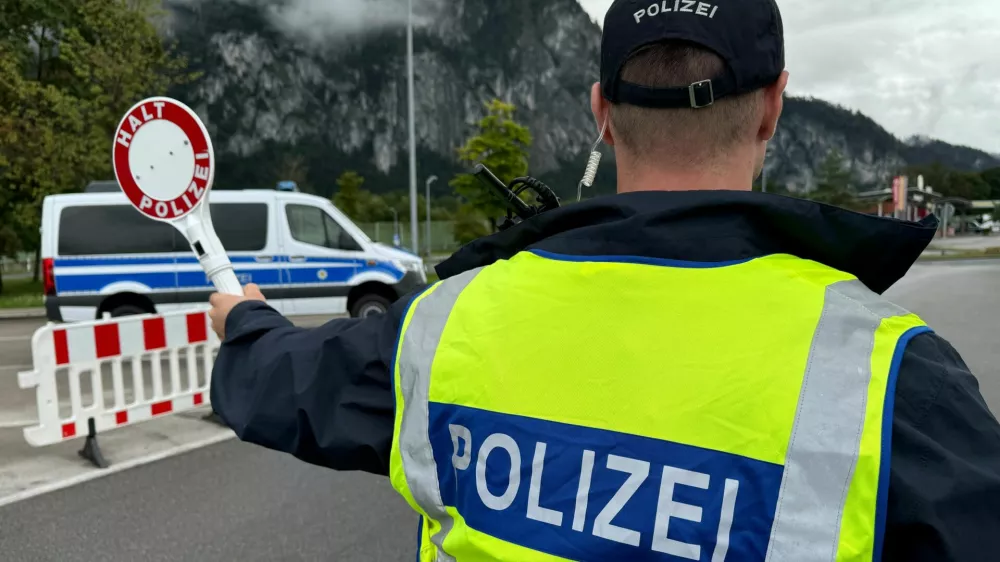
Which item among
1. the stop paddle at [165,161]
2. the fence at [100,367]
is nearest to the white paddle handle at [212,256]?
the stop paddle at [165,161]

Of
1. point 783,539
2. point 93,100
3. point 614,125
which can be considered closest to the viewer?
point 783,539

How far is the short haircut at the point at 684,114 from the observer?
1.14 metres

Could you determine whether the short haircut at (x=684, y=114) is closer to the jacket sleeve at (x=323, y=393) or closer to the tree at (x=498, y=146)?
the jacket sleeve at (x=323, y=393)

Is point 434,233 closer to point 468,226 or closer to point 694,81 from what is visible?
point 468,226

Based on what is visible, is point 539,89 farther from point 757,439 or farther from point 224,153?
point 757,439

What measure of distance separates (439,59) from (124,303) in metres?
192

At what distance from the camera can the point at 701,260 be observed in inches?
42.0

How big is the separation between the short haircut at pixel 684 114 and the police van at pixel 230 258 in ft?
35.1

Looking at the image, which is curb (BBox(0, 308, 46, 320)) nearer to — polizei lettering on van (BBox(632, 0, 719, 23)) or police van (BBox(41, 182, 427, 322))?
police van (BBox(41, 182, 427, 322))

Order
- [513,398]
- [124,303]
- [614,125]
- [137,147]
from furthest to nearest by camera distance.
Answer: [124,303]
[137,147]
[614,125]
[513,398]

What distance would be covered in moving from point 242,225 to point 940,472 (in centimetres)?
1208

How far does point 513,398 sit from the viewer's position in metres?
1.14

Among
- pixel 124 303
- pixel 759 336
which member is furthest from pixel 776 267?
pixel 124 303

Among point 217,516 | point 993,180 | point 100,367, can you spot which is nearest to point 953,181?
point 993,180
